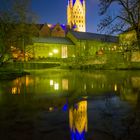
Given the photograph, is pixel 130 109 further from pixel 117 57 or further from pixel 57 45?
pixel 57 45

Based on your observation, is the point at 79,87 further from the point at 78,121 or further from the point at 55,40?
the point at 55,40

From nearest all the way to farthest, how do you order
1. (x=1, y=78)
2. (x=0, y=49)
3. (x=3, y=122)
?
(x=3, y=122), (x=1, y=78), (x=0, y=49)

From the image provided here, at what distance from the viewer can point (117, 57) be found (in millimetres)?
58969

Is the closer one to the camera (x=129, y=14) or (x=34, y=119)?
(x=34, y=119)

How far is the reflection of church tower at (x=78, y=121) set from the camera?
24.1 feet

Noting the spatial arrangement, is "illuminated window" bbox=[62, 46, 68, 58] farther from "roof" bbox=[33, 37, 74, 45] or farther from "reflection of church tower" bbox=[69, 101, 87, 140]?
"reflection of church tower" bbox=[69, 101, 87, 140]

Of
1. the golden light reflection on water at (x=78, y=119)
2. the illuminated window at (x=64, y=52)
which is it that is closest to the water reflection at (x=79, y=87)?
the golden light reflection on water at (x=78, y=119)

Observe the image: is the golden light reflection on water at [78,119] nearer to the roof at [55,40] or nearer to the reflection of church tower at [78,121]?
the reflection of church tower at [78,121]

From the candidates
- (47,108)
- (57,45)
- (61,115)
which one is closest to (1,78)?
(47,108)

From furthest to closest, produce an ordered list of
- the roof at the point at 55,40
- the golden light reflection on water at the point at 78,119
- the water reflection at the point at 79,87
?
1. the roof at the point at 55,40
2. the water reflection at the point at 79,87
3. the golden light reflection on water at the point at 78,119

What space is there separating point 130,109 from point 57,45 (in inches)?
3450

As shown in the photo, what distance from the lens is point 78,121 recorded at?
8859 millimetres

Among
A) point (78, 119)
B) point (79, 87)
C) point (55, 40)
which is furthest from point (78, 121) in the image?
point (55, 40)

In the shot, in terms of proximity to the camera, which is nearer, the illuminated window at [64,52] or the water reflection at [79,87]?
the water reflection at [79,87]
